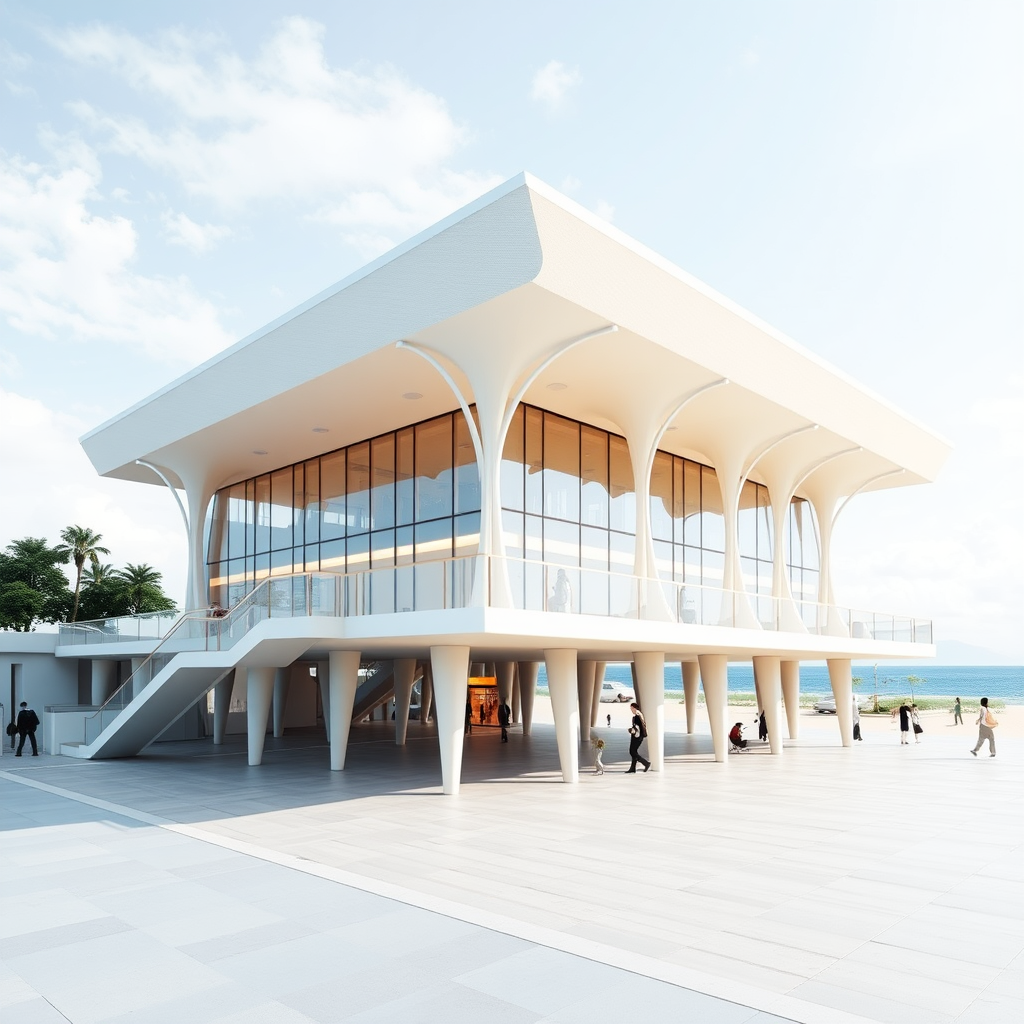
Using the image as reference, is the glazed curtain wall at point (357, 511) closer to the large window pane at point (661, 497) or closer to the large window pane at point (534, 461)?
the large window pane at point (534, 461)

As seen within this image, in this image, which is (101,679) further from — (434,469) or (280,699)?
(434,469)

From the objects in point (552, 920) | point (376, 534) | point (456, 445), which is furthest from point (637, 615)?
point (552, 920)

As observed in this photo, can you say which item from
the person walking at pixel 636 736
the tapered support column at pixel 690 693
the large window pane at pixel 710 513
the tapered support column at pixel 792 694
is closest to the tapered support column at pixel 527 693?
the tapered support column at pixel 690 693

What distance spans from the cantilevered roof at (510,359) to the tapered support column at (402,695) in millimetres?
9445

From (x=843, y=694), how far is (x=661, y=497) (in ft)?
38.8

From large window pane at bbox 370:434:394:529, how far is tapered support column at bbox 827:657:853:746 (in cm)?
1814

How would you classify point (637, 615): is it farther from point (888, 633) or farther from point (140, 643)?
point (140, 643)

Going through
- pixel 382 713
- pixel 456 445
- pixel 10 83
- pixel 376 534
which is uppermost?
pixel 10 83

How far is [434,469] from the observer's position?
27250mm

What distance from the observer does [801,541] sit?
39312 millimetres

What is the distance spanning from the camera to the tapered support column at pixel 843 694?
3556 cm

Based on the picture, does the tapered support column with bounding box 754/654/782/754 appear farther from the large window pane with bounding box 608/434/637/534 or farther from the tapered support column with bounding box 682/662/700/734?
the tapered support column with bounding box 682/662/700/734

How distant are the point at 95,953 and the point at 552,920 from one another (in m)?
4.45

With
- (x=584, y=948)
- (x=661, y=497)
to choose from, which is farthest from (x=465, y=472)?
(x=584, y=948)
